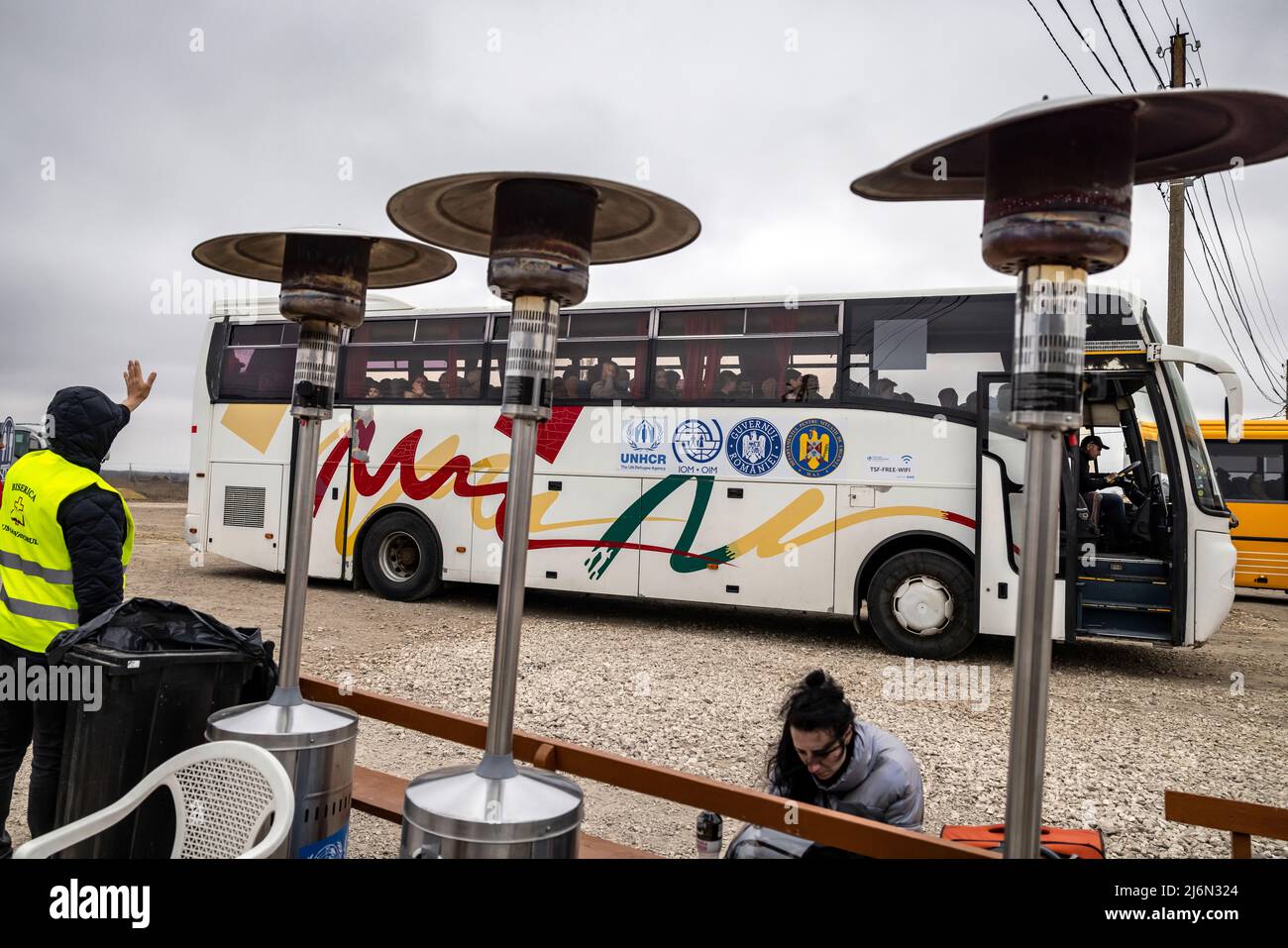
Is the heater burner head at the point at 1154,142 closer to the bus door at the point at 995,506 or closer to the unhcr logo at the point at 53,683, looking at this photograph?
the unhcr logo at the point at 53,683

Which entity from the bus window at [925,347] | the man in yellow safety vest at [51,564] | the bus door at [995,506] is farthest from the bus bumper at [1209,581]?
the man in yellow safety vest at [51,564]

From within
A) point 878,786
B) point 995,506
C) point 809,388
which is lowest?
point 878,786

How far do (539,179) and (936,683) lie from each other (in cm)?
681

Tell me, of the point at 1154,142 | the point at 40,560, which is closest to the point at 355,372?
the point at 40,560

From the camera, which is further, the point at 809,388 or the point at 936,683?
the point at 809,388

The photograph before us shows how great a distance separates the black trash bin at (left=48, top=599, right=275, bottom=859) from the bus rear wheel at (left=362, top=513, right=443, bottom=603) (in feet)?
26.3

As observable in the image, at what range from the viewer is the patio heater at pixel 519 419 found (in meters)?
2.14

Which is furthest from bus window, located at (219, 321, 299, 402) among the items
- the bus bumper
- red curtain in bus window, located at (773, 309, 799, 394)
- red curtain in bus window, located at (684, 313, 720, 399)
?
the bus bumper

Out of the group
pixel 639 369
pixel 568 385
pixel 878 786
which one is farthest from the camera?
pixel 568 385

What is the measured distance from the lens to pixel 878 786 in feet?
10.5

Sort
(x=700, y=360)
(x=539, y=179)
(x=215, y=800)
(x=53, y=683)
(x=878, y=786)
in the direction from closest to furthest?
(x=539, y=179) → (x=215, y=800) → (x=53, y=683) → (x=878, y=786) → (x=700, y=360)

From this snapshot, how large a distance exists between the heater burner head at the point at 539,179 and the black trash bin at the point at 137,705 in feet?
5.14

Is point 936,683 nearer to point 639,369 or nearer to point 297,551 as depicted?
point 639,369
